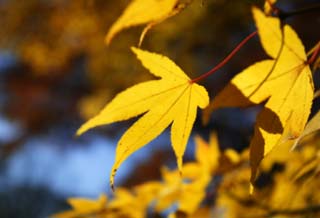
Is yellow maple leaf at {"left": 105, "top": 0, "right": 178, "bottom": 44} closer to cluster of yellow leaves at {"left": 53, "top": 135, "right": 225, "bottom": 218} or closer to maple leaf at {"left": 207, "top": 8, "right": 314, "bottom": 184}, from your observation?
maple leaf at {"left": 207, "top": 8, "right": 314, "bottom": 184}

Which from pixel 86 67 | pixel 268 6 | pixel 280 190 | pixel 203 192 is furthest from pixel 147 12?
pixel 86 67

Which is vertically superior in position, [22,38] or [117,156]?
[22,38]

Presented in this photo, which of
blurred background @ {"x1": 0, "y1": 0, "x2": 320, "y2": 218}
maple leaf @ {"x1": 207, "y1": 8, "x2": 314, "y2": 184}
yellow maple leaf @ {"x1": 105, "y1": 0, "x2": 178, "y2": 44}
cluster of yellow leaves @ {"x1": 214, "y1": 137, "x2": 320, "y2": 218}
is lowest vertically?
maple leaf @ {"x1": 207, "y1": 8, "x2": 314, "y2": 184}

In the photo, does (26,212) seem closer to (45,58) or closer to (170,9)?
(45,58)

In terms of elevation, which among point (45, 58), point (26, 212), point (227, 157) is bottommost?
point (227, 157)

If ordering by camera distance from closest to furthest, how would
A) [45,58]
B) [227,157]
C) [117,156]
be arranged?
[117,156] → [227,157] → [45,58]

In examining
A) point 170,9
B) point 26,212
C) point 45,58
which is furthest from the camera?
point 26,212

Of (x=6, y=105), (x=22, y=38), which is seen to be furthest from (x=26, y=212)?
(x=22, y=38)

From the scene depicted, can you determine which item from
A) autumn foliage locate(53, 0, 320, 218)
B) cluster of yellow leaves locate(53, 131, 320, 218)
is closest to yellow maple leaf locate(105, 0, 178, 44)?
autumn foliage locate(53, 0, 320, 218)
